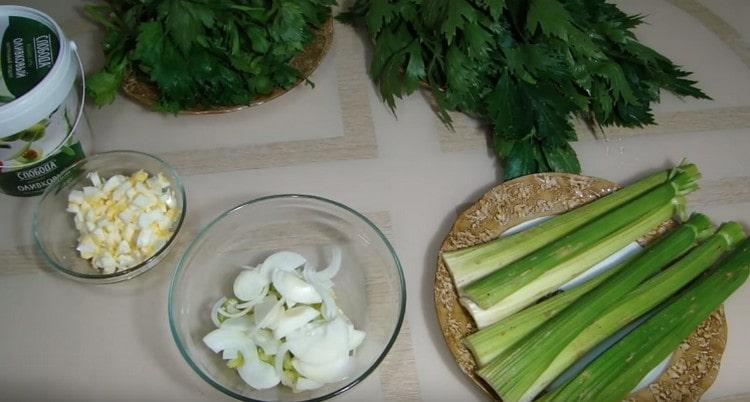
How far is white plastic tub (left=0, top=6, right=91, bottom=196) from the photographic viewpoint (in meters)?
0.99

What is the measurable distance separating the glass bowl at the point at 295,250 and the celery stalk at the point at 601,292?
13 cm

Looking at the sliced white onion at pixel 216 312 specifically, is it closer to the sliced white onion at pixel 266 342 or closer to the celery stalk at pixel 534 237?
the sliced white onion at pixel 266 342

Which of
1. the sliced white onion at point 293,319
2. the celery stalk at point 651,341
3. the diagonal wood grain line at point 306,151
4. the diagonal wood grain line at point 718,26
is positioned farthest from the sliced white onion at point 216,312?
the diagonal wood grain line at point 718,26

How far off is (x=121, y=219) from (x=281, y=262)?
265mm

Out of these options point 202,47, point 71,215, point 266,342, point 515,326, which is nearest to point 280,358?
point 266,342

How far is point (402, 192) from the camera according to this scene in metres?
1.19

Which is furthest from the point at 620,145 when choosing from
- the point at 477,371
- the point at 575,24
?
the point at 477,371

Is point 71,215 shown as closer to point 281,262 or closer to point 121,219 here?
point 121,219

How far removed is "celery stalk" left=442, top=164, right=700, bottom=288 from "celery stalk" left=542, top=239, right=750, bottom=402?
0.18 meters

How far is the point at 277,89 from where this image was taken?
1239 millimetres

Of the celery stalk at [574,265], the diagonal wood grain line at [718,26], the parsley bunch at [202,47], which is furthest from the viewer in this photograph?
the diagonal wood grain line at [718,26]

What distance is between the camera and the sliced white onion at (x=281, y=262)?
0.99 metres

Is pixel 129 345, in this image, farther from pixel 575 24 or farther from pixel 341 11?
pixel 575 24

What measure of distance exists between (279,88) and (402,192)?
31 cm
